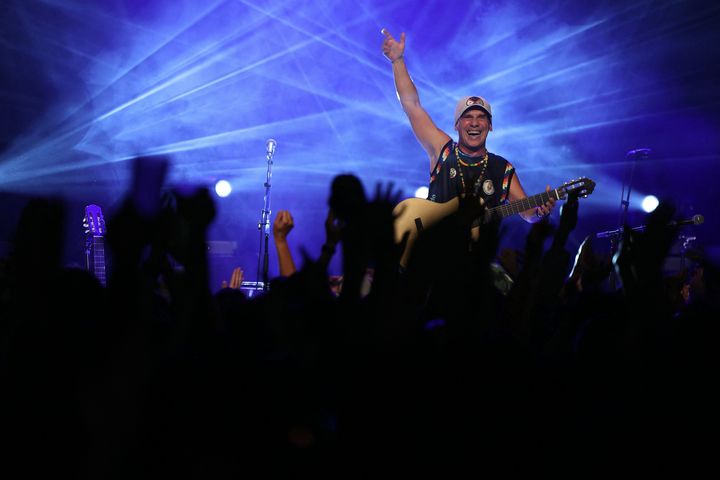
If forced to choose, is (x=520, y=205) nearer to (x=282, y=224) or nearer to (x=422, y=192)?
(x=282, y=224)

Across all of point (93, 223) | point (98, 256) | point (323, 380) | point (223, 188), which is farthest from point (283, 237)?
point (223, 188)

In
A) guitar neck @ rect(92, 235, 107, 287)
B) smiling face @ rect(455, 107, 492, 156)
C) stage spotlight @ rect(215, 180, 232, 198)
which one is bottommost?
guitar neck @ rect(92, 235, 107, 287)

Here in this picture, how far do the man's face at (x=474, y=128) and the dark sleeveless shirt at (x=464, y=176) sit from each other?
0.40 feet

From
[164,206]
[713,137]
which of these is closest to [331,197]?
[164,206]

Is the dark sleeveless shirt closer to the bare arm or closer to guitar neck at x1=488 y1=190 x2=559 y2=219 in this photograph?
guitar neck at x1=488 y1=190 x2=559 y2=219

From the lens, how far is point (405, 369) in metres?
1.28

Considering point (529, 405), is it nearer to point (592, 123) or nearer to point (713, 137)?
point (592, 123)

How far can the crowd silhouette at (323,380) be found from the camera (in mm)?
1103

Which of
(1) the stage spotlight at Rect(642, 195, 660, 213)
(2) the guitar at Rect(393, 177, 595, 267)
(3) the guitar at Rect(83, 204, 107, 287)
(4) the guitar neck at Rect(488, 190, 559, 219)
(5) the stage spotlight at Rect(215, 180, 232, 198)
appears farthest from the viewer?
(5) the stage spotlight at Rect(215, 180, 232, 198)

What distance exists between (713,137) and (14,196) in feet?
33.6

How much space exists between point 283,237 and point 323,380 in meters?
1.37

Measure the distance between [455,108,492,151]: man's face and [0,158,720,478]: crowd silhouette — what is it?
11.0 feet

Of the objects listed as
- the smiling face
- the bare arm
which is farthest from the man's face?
the bare arm

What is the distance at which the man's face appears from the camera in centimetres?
476
